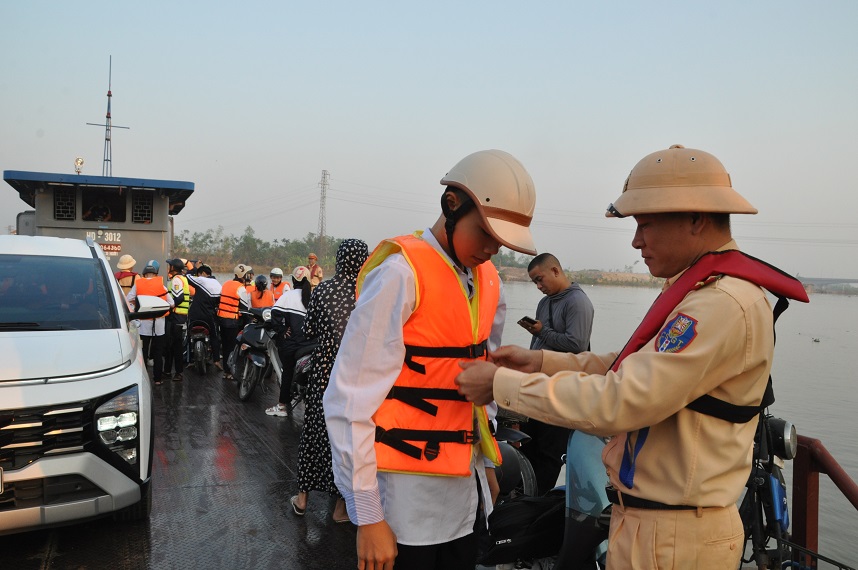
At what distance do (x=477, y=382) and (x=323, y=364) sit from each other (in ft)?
9.36

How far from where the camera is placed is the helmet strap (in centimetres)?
205

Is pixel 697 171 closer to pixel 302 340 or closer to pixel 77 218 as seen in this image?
pixel 302 340

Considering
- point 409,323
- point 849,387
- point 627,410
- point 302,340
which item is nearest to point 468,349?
point 409,323

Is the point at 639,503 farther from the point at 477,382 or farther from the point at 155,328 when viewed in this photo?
the point at 155,328

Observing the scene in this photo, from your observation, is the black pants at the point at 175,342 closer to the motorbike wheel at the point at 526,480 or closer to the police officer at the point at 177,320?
the police officer at the point at 177,320

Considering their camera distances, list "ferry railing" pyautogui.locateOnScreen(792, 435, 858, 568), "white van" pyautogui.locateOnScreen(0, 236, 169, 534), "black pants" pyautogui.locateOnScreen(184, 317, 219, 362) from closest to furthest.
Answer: "ferry railing" pyautogui.locateOnScreen(792, 435, 858, 568) < "white van" pyautogui.locateOnScreen(0, 236, 169, 534) < "black pants" pyautogui.locateOnScreen(184, 317, 219, 362)

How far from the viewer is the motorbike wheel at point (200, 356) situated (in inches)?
400

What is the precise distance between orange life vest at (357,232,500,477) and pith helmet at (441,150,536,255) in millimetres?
229

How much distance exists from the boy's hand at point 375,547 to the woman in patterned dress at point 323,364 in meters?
2.58

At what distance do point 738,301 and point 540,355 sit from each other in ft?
2.60

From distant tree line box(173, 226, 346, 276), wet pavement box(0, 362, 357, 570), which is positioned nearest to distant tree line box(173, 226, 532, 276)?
distant tree line box(173, 226, 346, 276)

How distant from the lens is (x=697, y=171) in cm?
180

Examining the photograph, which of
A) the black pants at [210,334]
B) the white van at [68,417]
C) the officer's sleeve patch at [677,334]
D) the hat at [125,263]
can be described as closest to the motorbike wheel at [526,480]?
the white van at [68,417]

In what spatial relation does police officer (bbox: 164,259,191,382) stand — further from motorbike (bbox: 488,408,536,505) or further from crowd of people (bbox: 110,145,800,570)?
crowd of people (bbox: 110,145,800,570)
